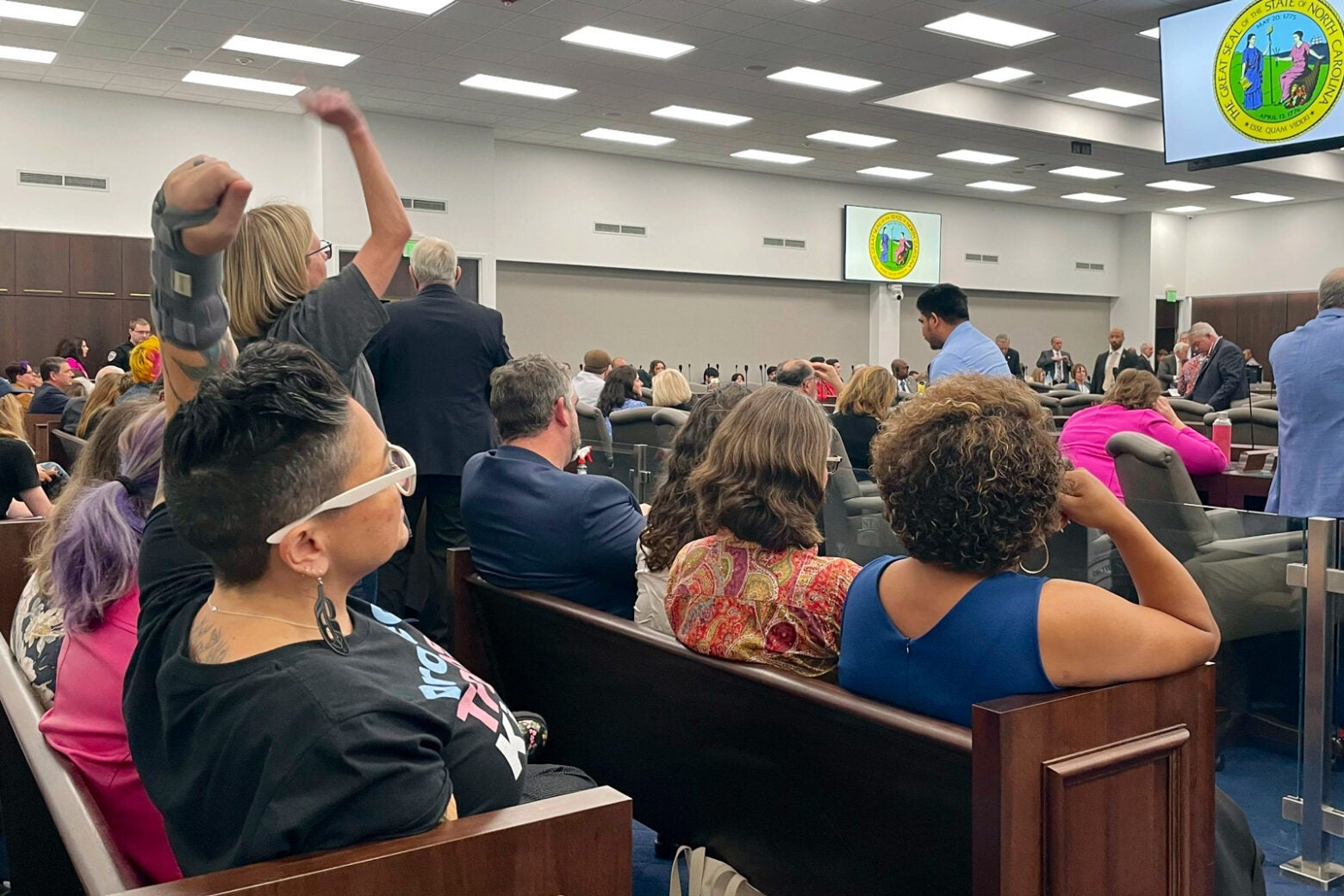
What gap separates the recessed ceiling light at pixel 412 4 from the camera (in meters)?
7.92

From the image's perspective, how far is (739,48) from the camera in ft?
30.0

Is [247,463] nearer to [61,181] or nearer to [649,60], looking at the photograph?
[649,60]

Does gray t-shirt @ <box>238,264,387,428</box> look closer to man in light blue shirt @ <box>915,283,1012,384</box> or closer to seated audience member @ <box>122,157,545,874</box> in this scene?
seated audience member @ <box>122,157,545,874</box>

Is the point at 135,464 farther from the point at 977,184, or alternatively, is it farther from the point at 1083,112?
the point at 977,184

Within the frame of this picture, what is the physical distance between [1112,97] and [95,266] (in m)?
10.2

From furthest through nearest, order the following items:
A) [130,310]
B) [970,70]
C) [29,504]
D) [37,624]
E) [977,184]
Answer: [977,184], [130,310], [970,70], [29,504], [37,624]

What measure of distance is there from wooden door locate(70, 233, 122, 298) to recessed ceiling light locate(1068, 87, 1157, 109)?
9540 mm

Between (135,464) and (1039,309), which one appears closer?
(135,464)

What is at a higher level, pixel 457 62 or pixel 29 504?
pixel 457 62

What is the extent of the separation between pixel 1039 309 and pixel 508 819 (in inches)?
725

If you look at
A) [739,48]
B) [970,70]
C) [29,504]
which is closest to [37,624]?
[29,504]

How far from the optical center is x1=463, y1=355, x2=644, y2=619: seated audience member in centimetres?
233

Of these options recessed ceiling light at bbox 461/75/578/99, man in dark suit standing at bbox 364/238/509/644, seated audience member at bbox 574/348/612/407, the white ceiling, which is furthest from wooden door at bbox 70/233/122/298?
man in dark suit standing at bbox 364/238/509/644

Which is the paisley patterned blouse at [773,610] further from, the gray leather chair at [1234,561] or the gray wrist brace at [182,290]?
the gray leather chair at [1234,561]
